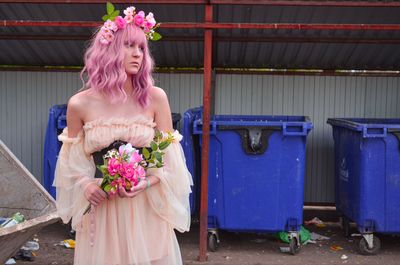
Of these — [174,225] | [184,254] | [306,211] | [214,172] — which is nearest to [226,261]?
[184,254]

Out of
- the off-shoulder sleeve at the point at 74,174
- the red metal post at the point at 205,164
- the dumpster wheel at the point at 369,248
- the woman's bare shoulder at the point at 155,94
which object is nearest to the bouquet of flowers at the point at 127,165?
the off-shoulder sleeve at the point at 74,174

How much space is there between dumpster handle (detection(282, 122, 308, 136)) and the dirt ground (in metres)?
1.21

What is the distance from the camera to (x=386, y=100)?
707 cm

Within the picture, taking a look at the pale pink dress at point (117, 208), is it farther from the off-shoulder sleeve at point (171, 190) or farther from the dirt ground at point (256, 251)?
the dirt ground at point (256, 251)

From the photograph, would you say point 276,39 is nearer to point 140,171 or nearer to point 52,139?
point 52,139

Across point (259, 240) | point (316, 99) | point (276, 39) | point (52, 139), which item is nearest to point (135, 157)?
point (52, 139)

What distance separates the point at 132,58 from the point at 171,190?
66 cm

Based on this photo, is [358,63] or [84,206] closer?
[84,206]

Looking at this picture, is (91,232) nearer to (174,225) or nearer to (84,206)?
(84,206)

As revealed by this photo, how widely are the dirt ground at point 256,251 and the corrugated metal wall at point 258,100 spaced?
95 centimetres

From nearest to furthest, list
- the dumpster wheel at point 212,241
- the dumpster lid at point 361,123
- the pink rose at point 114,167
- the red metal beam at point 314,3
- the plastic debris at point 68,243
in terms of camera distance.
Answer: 1. the pink rose at point 114,167
2. the red metal beam at point 314,3
3. the dumpster lid at point 361,123
4. the dumpster wheel at point 212,241
5. the plastic debris at point 68,243

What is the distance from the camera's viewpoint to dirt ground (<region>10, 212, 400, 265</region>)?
5547 mm

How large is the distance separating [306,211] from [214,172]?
6.49 ft

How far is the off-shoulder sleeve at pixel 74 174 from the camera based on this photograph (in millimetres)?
2736
